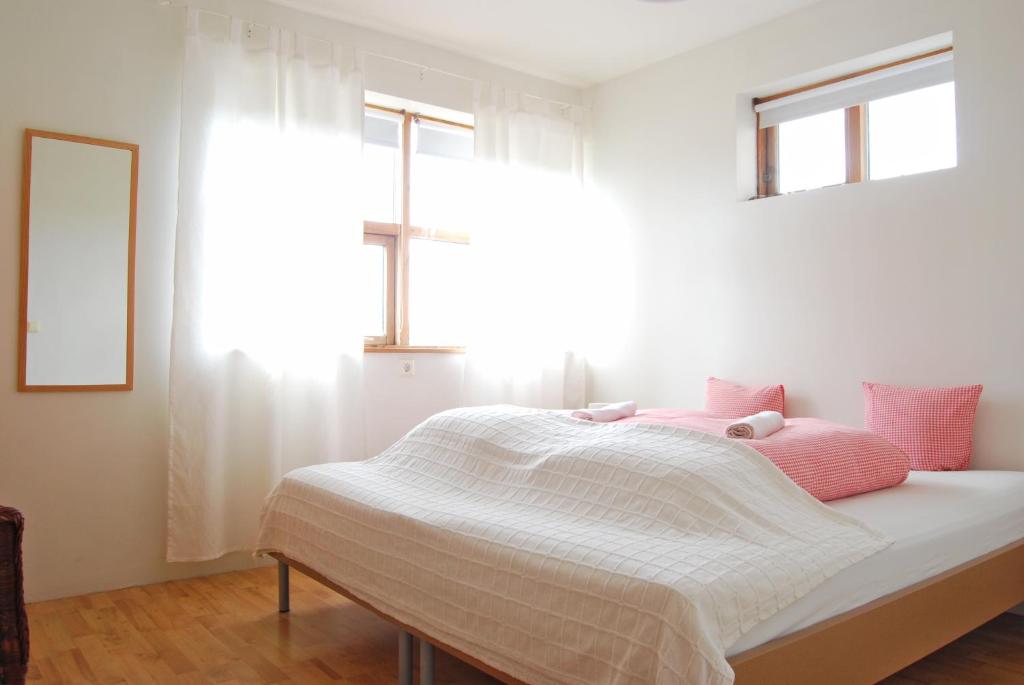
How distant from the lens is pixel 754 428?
2.58 metres

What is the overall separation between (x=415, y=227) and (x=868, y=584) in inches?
116

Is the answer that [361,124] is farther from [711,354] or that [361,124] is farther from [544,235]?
[711,354]

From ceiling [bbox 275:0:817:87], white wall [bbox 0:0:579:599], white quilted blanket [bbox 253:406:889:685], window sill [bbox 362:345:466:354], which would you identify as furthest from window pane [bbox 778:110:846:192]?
white wall [bbox 0:0:579:599]

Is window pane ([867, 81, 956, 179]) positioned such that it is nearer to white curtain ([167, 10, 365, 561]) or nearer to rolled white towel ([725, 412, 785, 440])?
rolled white towel ([725, 412, 785, 440])

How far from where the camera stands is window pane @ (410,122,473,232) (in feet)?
14.0

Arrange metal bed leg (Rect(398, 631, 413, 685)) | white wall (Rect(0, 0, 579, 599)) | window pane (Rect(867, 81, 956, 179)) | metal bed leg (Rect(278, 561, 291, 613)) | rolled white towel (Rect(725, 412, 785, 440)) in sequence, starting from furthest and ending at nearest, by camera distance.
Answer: window pane (Rect(867, 81, 956, 179)) → white wall (Rect(0, 0, 579, 599)) → metal bed leg (Rect(278, 561, 291, 613)) → rolled white towel (Rect(725, 412, 785, 440)) → metal bed leg (Rect(398, 631, 413, 685))

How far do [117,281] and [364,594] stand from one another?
69.0 inches

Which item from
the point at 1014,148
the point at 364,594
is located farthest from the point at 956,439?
the point at 364,594

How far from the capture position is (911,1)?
3.31 meters

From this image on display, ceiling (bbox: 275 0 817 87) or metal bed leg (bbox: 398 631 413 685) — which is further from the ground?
ceiling (bbox: 275 0 817 87)

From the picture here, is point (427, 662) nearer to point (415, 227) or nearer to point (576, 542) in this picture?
point (576, 542)

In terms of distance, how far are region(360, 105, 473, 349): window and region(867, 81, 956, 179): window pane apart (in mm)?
2049

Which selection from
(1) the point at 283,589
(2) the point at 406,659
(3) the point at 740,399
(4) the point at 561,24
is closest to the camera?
(2) the point at 406,659

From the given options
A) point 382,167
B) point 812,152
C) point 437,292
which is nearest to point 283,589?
point 437,292
